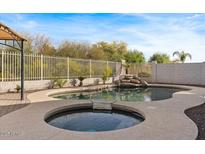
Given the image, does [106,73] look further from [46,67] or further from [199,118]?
[199,118]

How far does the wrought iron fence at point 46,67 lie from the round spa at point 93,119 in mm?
5547

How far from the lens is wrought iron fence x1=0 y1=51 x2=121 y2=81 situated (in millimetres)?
10539

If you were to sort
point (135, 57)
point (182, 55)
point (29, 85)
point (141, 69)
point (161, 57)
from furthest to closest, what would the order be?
point (161, 57) < point (135, 57) < point (182, 55) < point (141, 69) < point (29, 85)

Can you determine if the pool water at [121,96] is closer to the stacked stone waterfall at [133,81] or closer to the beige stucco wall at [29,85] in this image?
the beige stucco wall at [29,85]

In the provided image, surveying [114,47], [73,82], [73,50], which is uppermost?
[114,47]

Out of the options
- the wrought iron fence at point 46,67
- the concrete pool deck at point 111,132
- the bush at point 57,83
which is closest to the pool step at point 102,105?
the concrete pool deck at point 111,132

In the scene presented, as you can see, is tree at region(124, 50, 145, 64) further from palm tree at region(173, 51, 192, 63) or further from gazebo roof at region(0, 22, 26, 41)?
gazebo roof at region(0, 22, 26, 41)

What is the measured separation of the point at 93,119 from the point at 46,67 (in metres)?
7.87

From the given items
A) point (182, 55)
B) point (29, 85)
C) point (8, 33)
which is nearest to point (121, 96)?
point (29, 85)

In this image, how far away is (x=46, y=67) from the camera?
12781mm

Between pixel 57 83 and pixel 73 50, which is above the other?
pixel 73 50
